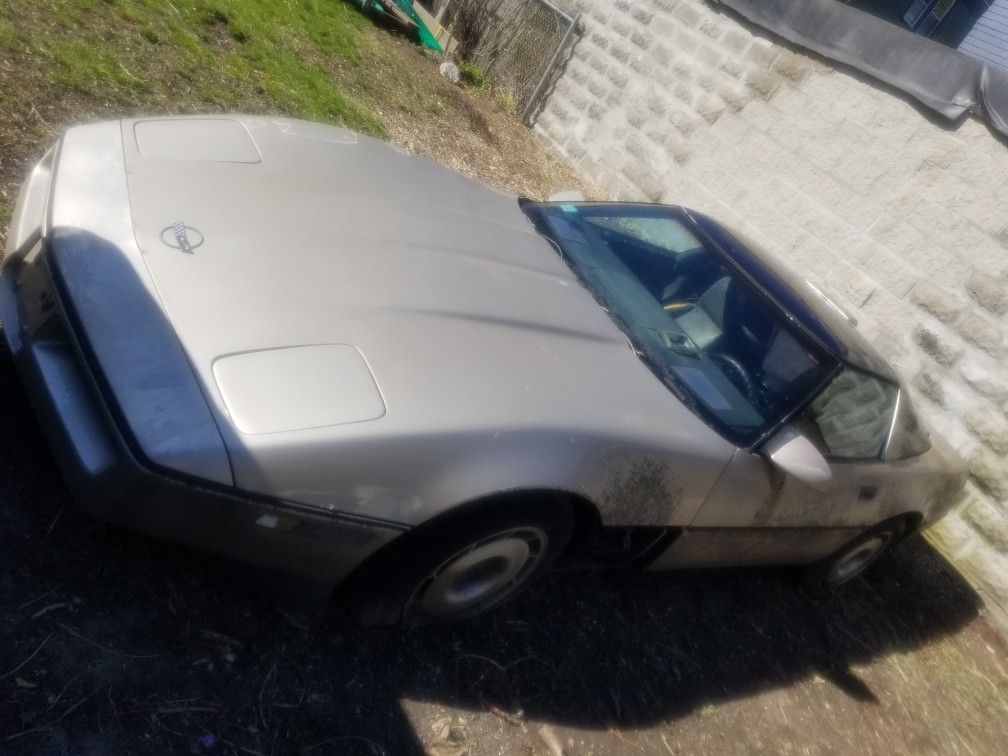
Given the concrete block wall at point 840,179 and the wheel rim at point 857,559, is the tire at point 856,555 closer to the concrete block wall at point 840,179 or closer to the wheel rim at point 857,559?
the wheel rim at point 857,559

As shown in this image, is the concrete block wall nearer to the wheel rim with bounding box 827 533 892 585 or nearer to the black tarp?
the black tarp

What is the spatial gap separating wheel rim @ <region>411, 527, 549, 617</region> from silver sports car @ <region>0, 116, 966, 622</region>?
1cm

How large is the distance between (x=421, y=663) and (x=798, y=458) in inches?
56.3

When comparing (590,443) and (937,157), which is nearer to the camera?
(590,443)

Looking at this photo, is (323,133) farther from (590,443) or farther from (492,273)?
(590,443)

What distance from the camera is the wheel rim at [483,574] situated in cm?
235

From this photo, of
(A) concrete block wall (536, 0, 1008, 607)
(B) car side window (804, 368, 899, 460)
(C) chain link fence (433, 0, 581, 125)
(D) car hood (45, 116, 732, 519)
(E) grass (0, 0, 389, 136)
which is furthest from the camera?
(C) chain link fence (433, 0, 581, 125)

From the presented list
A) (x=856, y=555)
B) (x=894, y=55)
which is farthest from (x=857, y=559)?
(x=894, y=55)

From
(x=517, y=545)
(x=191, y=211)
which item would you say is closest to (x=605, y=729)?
(x=517, y=545)

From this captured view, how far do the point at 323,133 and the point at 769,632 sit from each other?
2980 millimetres

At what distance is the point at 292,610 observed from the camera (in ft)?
8.04

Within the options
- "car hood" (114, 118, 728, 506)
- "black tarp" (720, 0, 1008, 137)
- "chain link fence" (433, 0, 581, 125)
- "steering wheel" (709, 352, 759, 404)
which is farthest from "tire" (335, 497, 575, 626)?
"chain link fence" (433, 0, 581, 125)

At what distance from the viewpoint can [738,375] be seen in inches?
117

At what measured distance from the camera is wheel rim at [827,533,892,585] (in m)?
3.76
